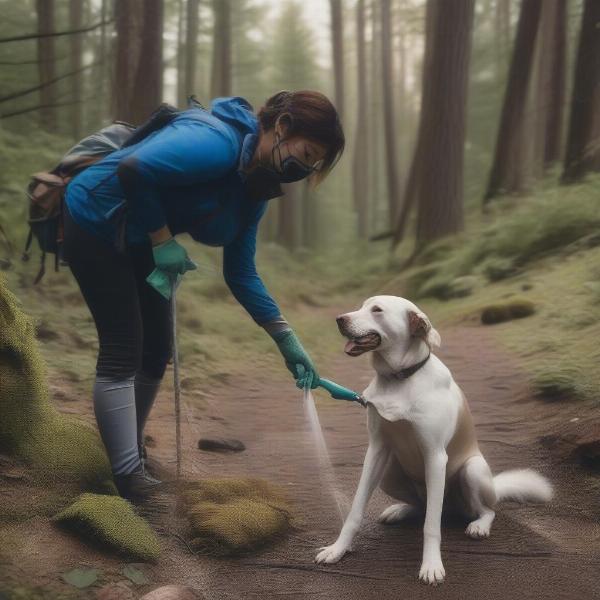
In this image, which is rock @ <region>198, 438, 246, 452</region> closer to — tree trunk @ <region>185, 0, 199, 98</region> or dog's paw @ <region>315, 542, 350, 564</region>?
dog's paw @ <region>315, 542, 350, 564</region>

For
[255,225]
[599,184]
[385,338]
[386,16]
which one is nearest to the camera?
[385,338]

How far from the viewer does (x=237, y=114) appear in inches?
134

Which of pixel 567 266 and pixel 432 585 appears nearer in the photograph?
pixel 432 585

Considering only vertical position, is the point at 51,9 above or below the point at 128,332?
above

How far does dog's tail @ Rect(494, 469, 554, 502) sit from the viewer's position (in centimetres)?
386

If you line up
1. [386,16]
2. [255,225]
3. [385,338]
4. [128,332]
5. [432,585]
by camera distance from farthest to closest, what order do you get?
1. [386,16]
2. [255,225]
3. [128,332]
4. [385,338]
5. [432,585]

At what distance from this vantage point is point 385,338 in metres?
3.32

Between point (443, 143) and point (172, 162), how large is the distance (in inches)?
443

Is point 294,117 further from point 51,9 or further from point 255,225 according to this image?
point 51,9

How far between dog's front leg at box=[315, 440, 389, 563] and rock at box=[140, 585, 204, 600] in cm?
71

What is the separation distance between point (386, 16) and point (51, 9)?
14666 mm

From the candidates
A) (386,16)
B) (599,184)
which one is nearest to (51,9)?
(599,184)

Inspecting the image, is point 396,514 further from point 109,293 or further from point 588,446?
point 109,293

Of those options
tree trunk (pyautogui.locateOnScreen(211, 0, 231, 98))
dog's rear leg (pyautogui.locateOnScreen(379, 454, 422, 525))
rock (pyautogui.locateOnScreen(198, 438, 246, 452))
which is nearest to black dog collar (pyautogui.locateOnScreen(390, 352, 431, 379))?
dog's rear leg (pyautogui.locateOnScreen(379, 454, 422, 525))
